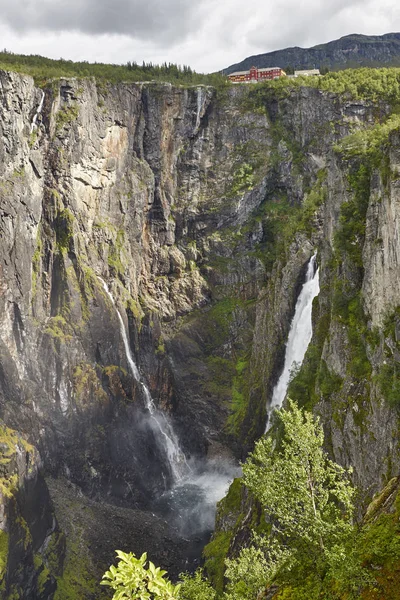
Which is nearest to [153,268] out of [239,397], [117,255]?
[117,255]

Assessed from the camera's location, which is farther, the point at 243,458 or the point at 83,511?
the point at 243,458

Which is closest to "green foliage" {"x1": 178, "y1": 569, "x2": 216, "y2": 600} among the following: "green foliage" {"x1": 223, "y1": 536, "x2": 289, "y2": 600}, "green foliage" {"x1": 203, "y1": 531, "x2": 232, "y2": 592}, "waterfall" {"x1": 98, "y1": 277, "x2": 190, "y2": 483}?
"green foliage" {"x1": 223, "y1": 536, "x2": 289, "y2": 600}

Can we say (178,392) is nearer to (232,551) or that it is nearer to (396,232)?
(232,551)

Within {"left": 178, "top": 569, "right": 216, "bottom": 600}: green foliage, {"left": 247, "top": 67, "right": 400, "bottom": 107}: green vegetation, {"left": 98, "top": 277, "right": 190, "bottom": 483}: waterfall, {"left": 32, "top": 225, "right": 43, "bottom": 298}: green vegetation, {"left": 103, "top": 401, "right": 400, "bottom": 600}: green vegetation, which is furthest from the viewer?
{"left": 247, "top": 67, "right": 400, "bottom": 107}: green vegetation

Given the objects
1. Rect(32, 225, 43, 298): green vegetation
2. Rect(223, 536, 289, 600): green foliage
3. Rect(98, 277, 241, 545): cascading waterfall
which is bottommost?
Rect(98, 277, 241, 545): cascading waterfall

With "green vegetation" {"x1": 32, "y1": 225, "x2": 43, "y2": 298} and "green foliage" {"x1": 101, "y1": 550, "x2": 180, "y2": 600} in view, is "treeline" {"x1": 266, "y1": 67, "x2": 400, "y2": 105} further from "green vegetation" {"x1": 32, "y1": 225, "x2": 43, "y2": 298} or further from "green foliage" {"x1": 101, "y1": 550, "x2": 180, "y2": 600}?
"green foliage" {"x1": 101, "y1": 550, "x2": 180, "y2": 600}

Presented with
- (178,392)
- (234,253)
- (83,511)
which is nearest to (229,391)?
(178,392)
